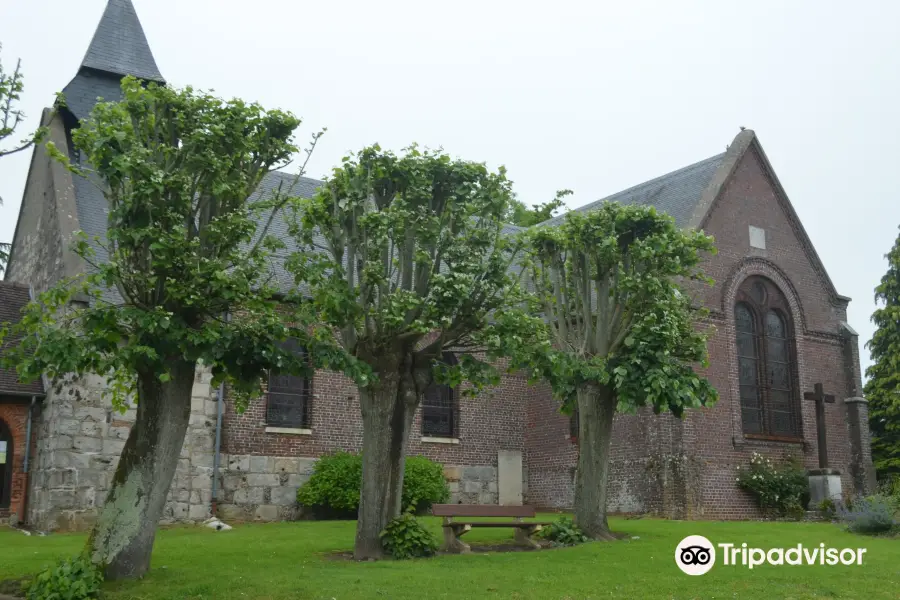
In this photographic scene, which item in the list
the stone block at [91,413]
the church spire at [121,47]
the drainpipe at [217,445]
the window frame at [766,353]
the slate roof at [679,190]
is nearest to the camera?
the stone block at [91,413]

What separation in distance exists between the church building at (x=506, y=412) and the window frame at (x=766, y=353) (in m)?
0.04

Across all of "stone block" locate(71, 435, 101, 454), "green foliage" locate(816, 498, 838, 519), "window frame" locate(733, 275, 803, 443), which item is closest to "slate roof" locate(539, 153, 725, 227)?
"window frame" locate(733, 275, 803, 443)

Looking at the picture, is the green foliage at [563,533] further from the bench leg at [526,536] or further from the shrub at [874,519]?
the shrub at [874,519]

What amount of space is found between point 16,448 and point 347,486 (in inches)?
262

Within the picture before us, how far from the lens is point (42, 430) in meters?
17.9

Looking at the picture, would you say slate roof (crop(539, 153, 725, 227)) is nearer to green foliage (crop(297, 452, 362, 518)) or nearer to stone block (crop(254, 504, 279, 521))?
green foliage (crop(297, 452, 362, 518))

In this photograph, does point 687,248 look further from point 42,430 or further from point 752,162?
point 42,430

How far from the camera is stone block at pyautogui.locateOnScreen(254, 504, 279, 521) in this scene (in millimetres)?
19391

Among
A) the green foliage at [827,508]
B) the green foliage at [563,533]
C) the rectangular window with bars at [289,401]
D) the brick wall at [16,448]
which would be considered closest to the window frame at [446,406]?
the rectangular window with bars at [289,401]

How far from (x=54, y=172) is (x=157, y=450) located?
11822 mm

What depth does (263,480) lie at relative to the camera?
19578 mm

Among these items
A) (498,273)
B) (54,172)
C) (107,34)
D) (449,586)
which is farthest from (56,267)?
(449,586)

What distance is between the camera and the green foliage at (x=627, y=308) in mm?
14359

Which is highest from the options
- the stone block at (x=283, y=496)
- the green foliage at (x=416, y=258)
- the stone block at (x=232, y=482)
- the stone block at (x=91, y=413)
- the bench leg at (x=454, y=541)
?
the green foliage at (x=416, y=258)
